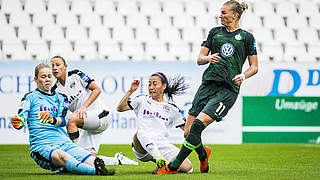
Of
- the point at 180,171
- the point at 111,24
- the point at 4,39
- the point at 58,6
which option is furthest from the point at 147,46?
the point at 180,171

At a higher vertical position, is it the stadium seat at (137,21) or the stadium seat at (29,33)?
the stadium seat at (137,21)

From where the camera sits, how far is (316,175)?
632cm

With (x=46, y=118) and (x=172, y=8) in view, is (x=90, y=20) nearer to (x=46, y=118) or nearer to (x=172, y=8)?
(x=172, y=8)

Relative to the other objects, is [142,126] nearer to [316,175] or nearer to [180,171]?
[180,171]

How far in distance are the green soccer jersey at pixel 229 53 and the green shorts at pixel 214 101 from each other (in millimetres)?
75

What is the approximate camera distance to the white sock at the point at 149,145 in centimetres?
654

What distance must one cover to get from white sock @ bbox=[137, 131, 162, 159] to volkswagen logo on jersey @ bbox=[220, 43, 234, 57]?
4.33 ft

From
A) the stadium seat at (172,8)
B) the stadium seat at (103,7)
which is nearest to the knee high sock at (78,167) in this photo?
the stadium seat at (103,7)

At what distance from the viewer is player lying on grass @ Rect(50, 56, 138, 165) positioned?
23.4 feet

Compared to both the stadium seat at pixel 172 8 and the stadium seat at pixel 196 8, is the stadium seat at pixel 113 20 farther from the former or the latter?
the stadium seat at pixel 196 8

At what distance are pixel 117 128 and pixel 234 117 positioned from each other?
2.73m

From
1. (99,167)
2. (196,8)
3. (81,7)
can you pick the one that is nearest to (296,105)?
(196,8)

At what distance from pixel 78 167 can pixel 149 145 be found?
103 cm

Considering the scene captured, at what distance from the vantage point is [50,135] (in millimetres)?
6117
